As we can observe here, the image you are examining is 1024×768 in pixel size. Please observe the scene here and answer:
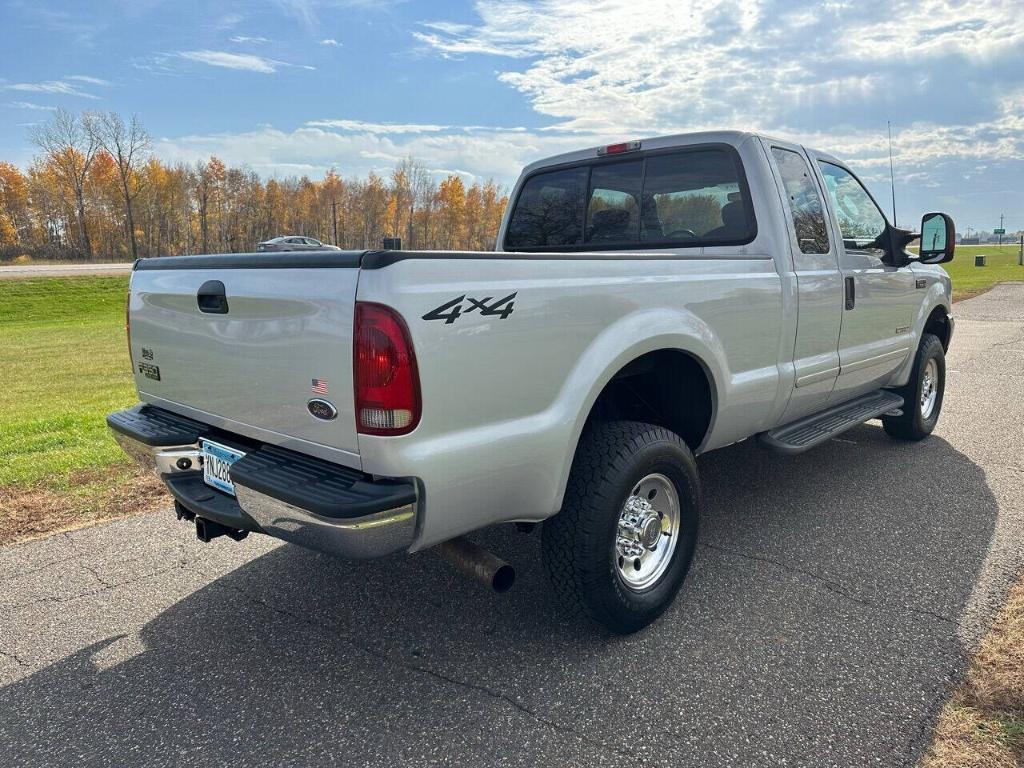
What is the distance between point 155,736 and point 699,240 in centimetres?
325

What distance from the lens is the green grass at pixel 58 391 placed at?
5.16m

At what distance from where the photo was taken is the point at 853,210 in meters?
4.55

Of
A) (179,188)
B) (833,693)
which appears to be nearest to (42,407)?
(833,693)

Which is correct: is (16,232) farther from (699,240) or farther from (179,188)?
(699,240)

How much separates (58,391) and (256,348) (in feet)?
26.4

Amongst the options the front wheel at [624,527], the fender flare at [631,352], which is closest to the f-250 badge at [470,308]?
the fender flare at [631,352]

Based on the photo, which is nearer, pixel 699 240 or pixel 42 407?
pixel 699 240

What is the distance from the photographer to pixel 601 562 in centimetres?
268

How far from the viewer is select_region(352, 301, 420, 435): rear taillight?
210 cm

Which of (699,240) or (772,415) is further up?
(699,240)

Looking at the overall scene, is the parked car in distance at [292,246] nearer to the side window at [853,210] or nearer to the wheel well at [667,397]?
the wheel well at [667,397]

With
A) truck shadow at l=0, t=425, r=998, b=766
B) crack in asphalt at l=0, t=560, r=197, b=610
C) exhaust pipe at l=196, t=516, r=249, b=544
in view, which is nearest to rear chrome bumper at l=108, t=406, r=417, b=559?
exhaust pipe at l=196, t=516, r=249, b=544

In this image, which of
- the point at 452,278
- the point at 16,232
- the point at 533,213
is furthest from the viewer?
the point at 16,232

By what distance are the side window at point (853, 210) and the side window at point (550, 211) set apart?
1.47 metres
